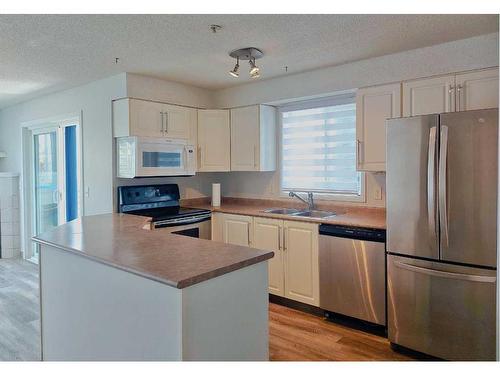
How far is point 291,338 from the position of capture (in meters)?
3.00

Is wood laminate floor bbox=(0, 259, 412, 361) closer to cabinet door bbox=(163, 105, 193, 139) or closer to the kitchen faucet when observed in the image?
the kitchen faucet

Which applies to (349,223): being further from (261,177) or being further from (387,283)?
(261,177)

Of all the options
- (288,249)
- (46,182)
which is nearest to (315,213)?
(288,249)

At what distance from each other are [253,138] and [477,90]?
2.17 m

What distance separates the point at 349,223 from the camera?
3.09 metres

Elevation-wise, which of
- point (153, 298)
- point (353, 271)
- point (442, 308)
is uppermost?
point (153, 298)

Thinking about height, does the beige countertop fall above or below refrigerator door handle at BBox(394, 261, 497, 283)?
above

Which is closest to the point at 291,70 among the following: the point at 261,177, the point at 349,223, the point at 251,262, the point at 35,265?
the point at 261,177

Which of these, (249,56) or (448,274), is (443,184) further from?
(249,56)

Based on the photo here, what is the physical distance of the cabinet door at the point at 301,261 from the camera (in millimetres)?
→ 3391

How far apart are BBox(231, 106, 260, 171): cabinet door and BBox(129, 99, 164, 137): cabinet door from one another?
0.84 meters

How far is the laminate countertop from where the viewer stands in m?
1.54

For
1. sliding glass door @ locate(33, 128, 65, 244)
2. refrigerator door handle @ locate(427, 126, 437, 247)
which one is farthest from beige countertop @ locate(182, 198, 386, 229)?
sliding glass door @ locate(33, 128, 65, 244)
